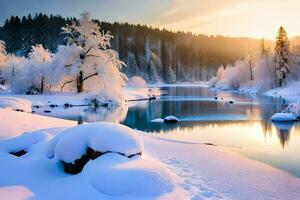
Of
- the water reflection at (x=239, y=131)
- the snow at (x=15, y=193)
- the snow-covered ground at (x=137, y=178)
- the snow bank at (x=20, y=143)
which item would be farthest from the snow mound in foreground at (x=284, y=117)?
the snow at (x=15, y=193)

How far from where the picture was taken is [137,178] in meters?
9.12

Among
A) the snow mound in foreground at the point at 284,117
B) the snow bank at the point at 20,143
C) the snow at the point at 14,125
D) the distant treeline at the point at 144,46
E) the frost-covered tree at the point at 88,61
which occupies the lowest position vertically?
the snow mound in foreground at the point at 284,117

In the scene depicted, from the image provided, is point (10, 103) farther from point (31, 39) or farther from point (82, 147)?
point (31, 39)

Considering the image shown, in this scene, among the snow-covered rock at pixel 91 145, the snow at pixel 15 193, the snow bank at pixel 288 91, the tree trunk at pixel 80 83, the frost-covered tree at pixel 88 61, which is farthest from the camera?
the snow bank at pixel 288 91

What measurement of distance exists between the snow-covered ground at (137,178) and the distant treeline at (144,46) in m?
92.6

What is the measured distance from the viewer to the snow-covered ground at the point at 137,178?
9.00m

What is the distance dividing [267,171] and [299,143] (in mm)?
7659

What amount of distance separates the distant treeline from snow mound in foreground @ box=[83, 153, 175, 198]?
95803 mm

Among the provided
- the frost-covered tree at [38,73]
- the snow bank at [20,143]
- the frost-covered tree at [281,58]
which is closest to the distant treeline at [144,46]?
the frost-covered tree at [281,58]

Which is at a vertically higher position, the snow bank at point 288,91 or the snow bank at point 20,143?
the snow bank at point 288,91

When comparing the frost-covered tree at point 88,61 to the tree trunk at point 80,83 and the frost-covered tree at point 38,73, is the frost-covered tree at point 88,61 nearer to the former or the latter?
the tree trunk at point 80,83

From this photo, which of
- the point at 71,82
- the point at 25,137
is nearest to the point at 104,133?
the point at 25,137

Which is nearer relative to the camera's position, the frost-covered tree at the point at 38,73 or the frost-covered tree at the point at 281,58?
the frost-covered tree at the point at 38,73

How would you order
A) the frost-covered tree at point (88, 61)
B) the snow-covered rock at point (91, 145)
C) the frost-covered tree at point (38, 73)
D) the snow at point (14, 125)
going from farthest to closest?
the frost-covered tree at point (38, 73) → the frost-covered tree at point (88, 61) → the snow at point (14, 125) → the snow-covered rock at point (91, 145)
